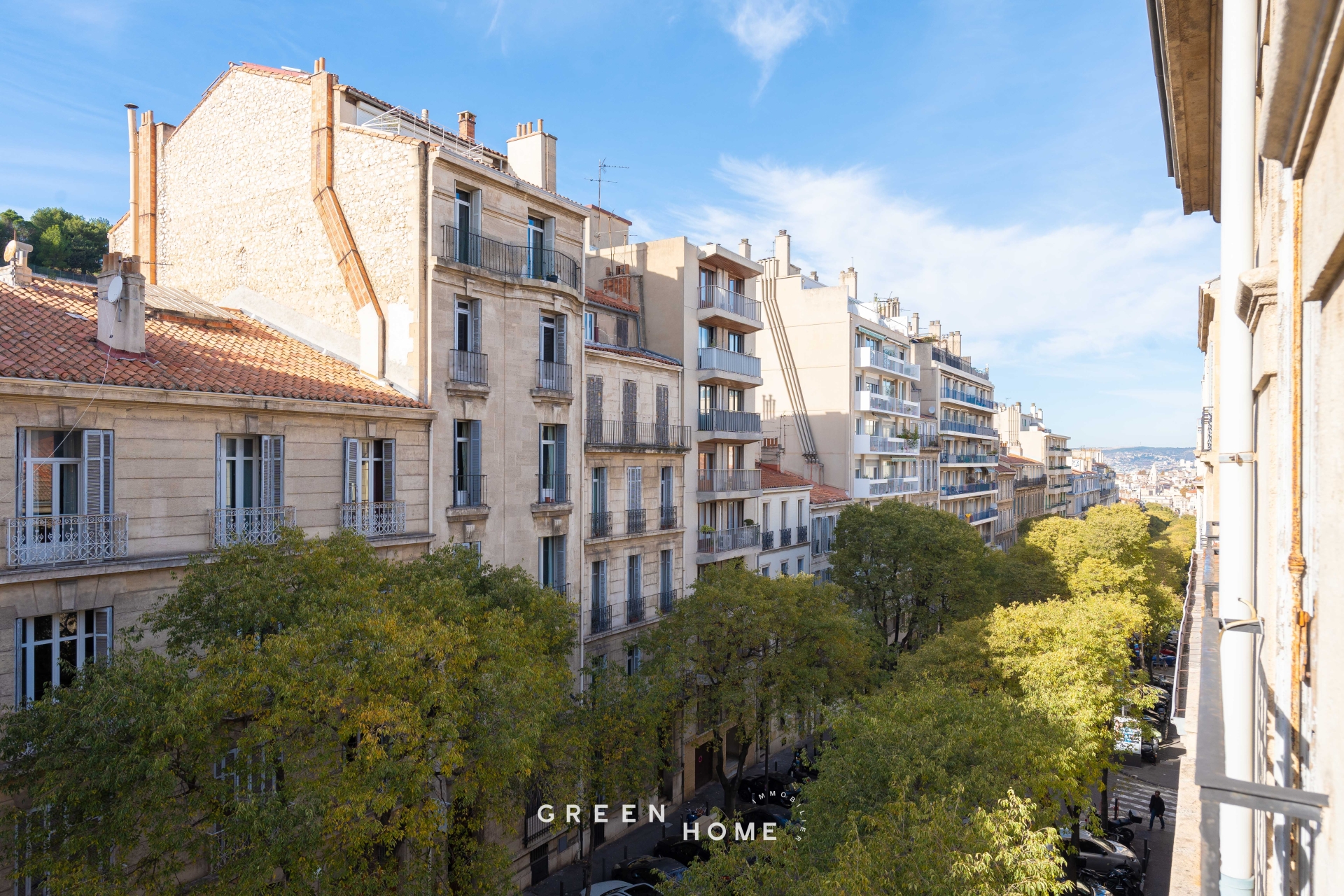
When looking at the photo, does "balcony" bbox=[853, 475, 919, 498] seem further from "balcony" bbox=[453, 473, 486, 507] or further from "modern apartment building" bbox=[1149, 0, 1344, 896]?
"modern apartment building" bbox=[1149, 0, 1344, 896]

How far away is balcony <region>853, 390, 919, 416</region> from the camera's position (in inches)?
2008

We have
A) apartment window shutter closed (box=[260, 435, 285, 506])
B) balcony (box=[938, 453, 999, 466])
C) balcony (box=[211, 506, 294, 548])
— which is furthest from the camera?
balcony (box=[938, 453, 999, 466])

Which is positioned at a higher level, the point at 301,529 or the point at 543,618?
the point at 301,529

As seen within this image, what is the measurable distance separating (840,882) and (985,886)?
2056 millimetres

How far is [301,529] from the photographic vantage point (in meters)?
15.7

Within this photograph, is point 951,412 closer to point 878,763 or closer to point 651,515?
point 651,515

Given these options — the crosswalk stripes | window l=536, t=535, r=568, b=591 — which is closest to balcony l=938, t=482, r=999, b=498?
the crosswalk stripes

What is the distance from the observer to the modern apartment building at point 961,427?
65.9 metres

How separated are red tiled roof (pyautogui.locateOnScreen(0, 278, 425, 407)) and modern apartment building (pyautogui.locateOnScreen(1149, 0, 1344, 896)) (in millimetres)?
18474

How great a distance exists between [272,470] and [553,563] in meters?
10.8

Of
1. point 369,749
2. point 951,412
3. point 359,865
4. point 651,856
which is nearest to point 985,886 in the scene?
point 369,749

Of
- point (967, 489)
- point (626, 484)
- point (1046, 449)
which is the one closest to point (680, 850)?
point (626, 484)

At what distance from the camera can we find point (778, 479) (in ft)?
140

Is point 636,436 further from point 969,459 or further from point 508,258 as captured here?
point 969,459
